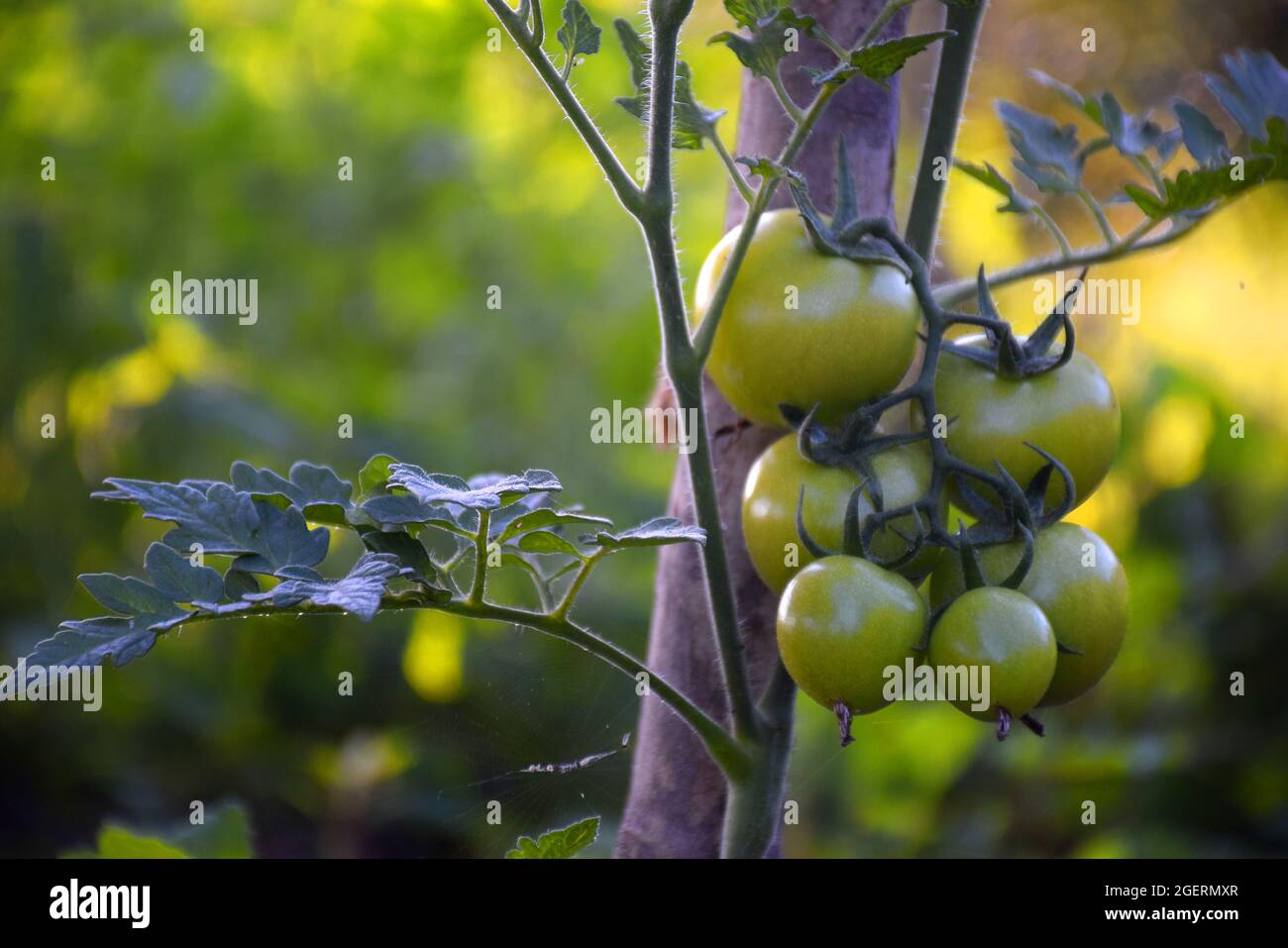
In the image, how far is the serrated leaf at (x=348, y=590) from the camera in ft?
1.42

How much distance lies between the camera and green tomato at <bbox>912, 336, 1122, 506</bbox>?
55cm

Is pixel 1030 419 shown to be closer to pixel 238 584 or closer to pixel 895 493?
pixel 895 493

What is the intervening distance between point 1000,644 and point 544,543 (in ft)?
0.66

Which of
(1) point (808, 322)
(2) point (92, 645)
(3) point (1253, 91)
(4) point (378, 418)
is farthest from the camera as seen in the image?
(4) point (378, 418)

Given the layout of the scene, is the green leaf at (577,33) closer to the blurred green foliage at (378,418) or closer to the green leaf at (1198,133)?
the green leaf at (1198,133)

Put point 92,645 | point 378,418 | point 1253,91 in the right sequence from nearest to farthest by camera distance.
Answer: point 92,645 < point 1253,91 < point 378,418

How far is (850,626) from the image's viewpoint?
0.49 metres

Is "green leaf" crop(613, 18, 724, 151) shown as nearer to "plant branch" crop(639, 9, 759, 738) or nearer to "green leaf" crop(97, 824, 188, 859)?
"plant branch" crop(639, 9, 759, 738)

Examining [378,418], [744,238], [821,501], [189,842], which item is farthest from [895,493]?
[378,418]

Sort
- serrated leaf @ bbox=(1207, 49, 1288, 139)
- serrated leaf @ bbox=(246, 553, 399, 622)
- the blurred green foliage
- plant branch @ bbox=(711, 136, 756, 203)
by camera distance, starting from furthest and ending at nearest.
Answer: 1. the blurred green foliage
2. serrated leaf @ bbox=(1207, 49, 1288, 139)
3. plant branch @ bbox=(711, 136, 756, 203)
4. serrated leaf @ bbox=(246, 553, 399, 622)

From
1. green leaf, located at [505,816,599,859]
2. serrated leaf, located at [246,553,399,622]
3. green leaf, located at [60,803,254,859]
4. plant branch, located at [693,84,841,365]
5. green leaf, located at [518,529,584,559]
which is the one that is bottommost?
green leaf, located at [60,803,254,859]

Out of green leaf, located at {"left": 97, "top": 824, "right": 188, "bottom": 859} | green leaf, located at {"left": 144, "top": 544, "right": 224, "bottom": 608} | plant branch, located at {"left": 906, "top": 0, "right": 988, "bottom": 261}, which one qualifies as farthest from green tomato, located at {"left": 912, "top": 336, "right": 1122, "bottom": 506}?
green leaf, located at {"left": 97, "top": 824, "right": 188, "bottom": 859}

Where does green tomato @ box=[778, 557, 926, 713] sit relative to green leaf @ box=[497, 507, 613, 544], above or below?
below

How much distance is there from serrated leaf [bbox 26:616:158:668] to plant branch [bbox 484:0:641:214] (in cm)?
27
